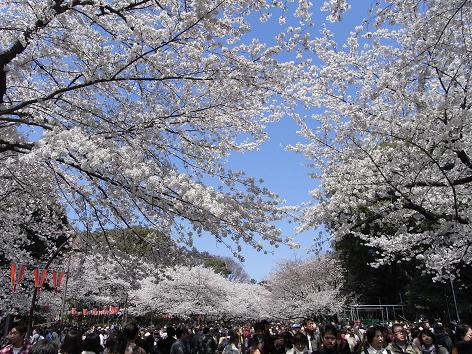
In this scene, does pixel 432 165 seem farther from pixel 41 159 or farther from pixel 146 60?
pixel 41 159

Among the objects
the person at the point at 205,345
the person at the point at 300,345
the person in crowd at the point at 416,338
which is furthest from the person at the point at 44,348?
the person at the point at 205,345

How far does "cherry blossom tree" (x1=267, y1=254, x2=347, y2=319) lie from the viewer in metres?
32.1

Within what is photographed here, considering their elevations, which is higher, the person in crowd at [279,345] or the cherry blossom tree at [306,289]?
the cherry blossom tree at [306,289]

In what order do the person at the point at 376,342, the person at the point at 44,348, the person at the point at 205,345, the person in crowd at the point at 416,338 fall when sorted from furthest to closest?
the person at the point at 205,345 < the person in crowd at the point at 416,338 < the person at the point at 376,342 < the person at the point at 44,348

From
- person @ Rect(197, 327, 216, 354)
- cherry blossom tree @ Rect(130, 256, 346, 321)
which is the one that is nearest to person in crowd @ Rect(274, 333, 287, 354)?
person @ Rect(197, 327, 216, 354)

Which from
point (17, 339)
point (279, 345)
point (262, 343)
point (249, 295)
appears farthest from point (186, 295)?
point (17, 339)

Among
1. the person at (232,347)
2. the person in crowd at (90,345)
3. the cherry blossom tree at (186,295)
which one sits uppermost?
the cherry blossom tree at (186,295)

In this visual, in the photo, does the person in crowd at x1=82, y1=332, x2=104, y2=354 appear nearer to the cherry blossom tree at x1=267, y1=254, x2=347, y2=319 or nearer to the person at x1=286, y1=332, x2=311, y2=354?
the person at x1=286, y1=332, x2=311, y2=354

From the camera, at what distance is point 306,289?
3516cm

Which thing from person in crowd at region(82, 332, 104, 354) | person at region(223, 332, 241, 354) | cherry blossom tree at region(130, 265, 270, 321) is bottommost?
person at region(223, 332, 241, 354)

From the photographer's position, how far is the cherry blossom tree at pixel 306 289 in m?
32.1

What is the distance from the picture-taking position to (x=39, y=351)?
124 inches

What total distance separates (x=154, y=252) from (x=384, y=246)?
21.0 feet

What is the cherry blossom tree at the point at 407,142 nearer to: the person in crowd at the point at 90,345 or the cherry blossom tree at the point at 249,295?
the person in crowd at the point at 90,345
